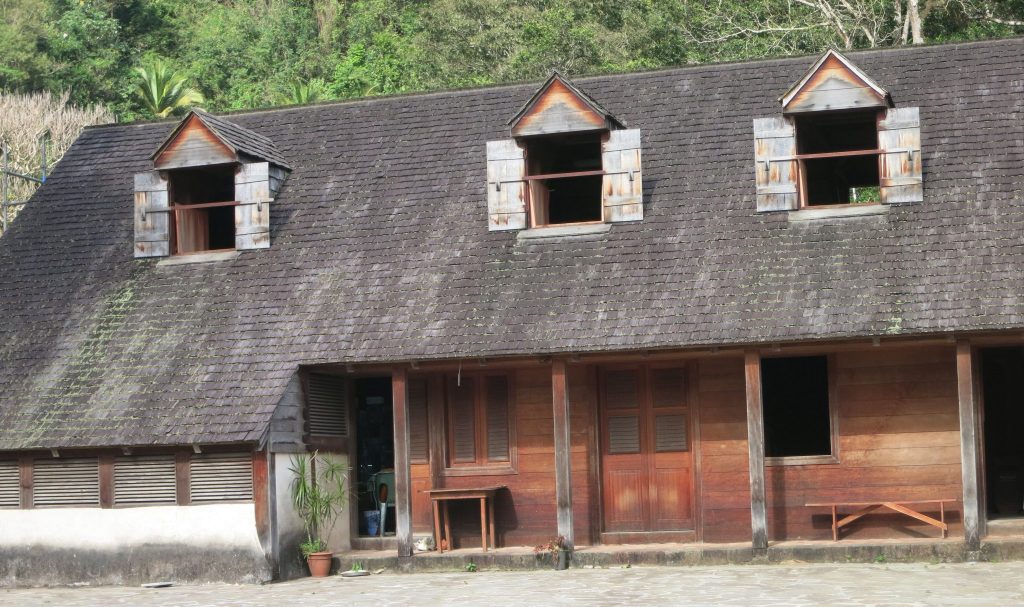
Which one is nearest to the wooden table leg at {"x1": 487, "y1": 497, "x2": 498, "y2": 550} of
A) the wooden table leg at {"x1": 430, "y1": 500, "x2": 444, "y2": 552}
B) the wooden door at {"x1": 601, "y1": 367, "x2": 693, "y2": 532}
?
the wooden table leg at {"x1": 430, "y1": 500, "x2": 444, "y2": 552}

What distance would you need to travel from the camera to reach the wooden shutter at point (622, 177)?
17.9m

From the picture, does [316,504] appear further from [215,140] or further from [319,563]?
[215,140]

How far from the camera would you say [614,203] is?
17953 millimetres

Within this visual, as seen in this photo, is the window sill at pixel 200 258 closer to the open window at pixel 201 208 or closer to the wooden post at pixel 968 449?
the open window at pixel 201 208

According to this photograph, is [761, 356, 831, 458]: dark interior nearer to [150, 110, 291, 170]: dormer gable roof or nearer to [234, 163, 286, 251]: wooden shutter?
[234, 163, 286, 251]: wooden shutter

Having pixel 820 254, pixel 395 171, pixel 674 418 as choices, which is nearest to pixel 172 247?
pixel 395 171

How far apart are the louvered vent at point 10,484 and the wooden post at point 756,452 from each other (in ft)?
29.0

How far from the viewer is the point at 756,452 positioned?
15.9 meters

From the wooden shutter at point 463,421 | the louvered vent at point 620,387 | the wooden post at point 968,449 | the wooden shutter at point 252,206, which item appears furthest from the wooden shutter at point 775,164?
the wooden shutter at point 252,206

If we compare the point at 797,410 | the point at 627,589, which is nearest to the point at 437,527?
the point at 627,589

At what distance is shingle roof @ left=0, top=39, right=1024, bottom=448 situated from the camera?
16125 mm

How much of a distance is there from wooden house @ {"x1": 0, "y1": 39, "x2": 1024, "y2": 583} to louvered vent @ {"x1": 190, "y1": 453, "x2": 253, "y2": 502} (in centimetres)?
4

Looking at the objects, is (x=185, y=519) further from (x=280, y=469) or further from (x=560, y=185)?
(x=560, y=185)

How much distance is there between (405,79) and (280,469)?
2706 cm
